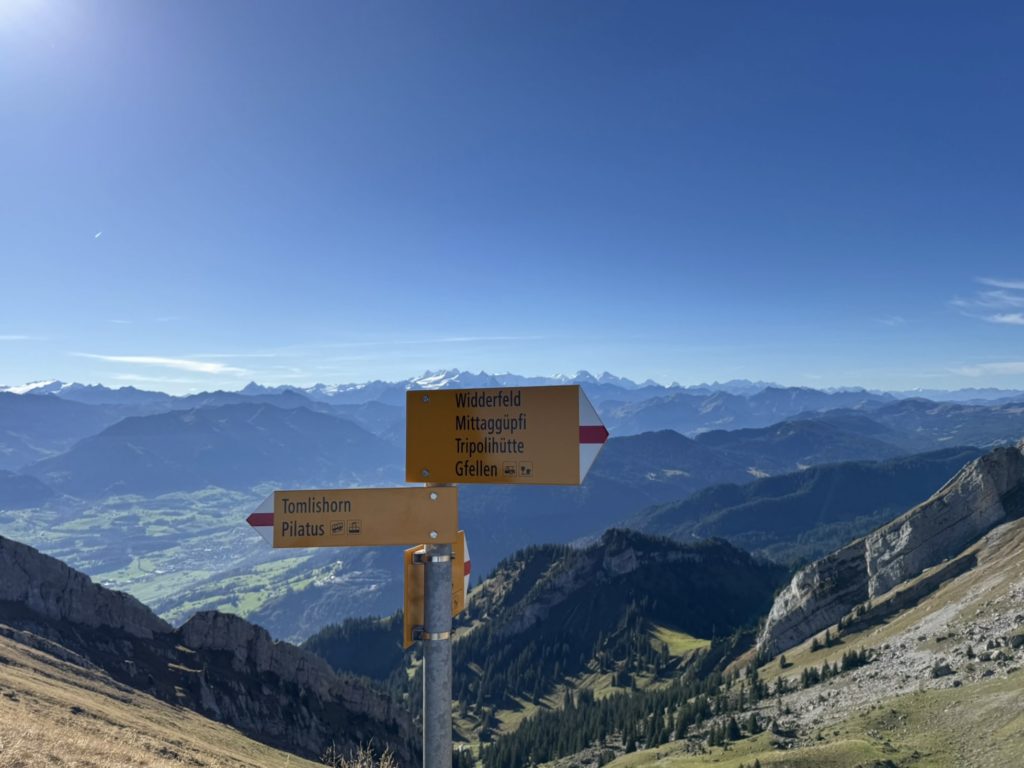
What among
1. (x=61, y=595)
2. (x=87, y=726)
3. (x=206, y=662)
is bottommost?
(x=206, y=662)

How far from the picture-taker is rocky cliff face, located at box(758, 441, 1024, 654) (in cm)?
12319

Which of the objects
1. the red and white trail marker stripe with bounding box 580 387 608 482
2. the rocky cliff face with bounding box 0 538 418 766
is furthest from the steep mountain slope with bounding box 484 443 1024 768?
the red and white trail marker stripe with bounding box 580 387 608 482

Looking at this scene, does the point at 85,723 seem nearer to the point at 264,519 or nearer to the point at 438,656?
the point at 264,519

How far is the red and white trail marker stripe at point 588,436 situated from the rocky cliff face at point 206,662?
70.4 metres

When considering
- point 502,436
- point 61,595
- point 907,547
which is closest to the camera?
point 502,436

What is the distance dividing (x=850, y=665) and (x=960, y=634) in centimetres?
1930

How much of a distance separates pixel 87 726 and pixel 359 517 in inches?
1056

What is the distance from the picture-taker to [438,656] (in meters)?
5.68

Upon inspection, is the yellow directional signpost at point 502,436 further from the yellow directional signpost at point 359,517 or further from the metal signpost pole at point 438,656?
the metal signpost pole at point 438,656

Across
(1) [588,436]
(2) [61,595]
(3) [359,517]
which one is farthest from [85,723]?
(2) [61,595]

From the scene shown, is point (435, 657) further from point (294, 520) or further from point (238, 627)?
point (238, 627)

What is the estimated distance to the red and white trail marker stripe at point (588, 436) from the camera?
6.16 meters

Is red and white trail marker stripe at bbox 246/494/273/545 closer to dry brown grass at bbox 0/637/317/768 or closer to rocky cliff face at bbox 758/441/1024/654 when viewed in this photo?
dry brown grass at bbox 0/637/317/768

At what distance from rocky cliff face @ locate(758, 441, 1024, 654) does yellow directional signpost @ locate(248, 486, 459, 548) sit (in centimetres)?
15238
